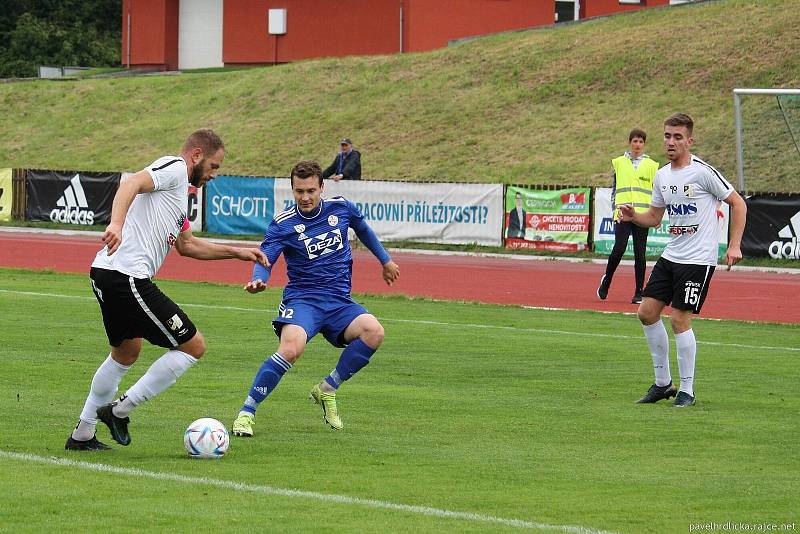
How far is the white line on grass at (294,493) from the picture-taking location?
22.2 feet

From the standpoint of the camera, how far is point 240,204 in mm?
35969

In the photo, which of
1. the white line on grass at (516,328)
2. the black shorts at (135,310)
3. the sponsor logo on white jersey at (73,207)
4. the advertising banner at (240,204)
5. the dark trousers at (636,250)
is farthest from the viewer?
the sponsor logo on white jersey at (73,207)

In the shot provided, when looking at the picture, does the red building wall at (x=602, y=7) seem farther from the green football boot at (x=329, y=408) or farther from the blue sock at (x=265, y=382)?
the blue sock at (x=265, y=382)

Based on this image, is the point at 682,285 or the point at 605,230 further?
the point at 605,230

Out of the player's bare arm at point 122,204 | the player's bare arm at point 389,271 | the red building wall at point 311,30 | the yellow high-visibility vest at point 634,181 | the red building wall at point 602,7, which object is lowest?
the player's bare arm at point 389,271

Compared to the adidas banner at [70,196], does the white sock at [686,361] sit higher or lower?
lower

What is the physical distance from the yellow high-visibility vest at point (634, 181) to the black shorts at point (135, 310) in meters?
11.5

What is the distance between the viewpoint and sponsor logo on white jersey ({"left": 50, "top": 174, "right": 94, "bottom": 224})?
37.9 m

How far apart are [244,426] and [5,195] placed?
32535 mm

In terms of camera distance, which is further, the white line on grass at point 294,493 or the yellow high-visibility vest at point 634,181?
the yellow high-visibility vest at point 634,181

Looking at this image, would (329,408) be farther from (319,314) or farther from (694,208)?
(694,208)

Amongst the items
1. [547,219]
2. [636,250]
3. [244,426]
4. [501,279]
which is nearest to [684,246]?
[244,426]

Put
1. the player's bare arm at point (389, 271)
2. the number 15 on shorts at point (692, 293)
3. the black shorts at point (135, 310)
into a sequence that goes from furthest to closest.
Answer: the number 15 on shorts at point (692, 293) < the player's bare arm at point (389, 271) < the black shorts at point (135, 310)

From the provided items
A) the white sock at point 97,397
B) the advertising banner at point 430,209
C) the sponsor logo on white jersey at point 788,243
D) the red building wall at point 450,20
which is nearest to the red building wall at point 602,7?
the red building wall at point 450,20
